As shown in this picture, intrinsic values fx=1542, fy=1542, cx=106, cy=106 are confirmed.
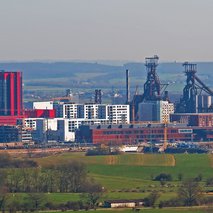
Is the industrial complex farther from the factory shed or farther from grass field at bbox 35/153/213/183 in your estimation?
the factory shed

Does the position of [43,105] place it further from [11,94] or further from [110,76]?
[110,76]

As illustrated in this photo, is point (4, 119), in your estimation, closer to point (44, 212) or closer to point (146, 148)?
point (146, 148)

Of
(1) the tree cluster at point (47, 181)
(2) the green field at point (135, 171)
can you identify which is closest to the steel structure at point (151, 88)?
(2) the green field at point (135, 171)

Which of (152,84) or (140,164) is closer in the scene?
(140,164)

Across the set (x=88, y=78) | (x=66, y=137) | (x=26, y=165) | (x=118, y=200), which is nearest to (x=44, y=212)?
(x=118, y=200)

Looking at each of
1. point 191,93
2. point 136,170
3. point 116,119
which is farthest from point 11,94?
point 136,170
